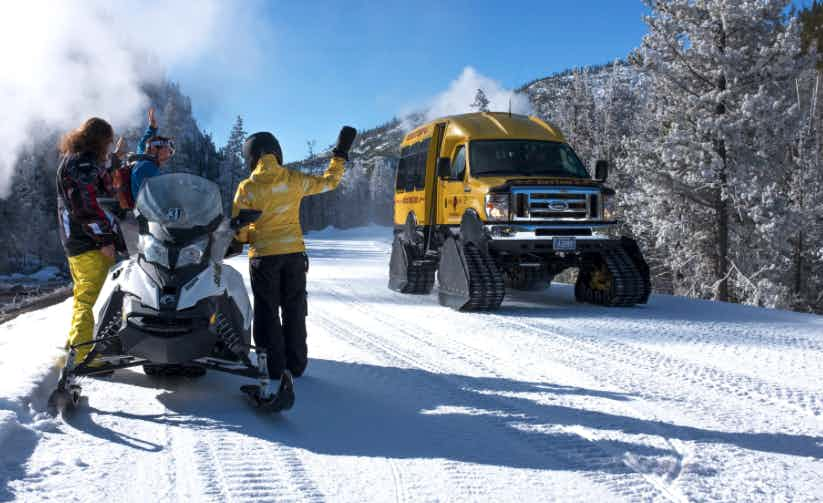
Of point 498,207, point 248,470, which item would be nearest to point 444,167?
point 498,207

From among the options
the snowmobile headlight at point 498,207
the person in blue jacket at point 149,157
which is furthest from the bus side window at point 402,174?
the person in blue jacket at point 149,157

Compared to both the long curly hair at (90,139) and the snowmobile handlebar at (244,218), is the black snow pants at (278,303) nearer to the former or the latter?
the snowmobile handlebar at (244,218)

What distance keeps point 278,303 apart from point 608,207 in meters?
6.63

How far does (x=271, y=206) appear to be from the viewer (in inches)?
203

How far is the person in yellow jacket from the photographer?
16.8 feet

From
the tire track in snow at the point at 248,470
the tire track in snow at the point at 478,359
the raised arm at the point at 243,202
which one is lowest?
the tire track in snow at the point at 248,470

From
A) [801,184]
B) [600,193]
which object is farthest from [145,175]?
[801,184]

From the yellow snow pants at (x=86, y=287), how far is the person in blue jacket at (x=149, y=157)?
0.60 meters

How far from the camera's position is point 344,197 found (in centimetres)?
13162

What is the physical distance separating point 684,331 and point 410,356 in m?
3.72

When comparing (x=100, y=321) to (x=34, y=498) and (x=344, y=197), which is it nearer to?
(x=34, y=498)

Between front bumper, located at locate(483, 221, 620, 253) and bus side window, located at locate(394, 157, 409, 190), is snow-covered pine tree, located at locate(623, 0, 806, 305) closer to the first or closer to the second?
bus side window, located at locate(394, 157, 409, 190)

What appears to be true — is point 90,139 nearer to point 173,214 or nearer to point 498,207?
point 173,214

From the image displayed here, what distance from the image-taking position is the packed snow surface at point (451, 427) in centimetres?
330
